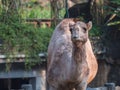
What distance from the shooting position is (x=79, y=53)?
5.89 meters

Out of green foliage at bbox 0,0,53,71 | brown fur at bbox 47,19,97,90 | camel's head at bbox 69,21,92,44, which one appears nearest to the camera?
camel's head at bbox 69,21,92,44

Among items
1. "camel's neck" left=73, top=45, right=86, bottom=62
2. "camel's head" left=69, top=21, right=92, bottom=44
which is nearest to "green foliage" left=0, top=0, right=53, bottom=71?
"camel's neck" left=73, top=45, right=86, bottom=62

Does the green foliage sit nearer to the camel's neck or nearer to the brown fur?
the brown fur

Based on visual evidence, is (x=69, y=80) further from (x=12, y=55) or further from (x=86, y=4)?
(x=86, y=4)

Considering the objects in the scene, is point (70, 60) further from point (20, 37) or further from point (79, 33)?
point (20, 37)

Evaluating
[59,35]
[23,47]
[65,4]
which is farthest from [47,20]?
[59,35]

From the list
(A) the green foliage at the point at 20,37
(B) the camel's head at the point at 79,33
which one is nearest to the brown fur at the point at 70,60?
(B) the camel's head at the point at 79,33

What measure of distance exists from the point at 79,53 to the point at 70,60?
357 mm

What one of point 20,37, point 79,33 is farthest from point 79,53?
point 20,37

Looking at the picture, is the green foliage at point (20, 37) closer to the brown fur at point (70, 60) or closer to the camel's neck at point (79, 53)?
the brown fur at point (70, 60)

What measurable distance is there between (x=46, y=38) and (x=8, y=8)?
3.37ft

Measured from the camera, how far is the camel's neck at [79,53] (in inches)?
229

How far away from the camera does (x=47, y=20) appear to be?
12.4m

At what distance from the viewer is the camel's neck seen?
582 centimetres
